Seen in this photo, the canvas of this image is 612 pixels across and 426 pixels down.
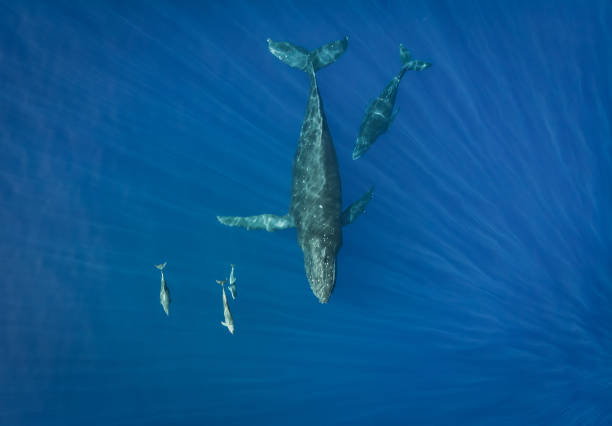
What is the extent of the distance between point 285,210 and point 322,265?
3242 millimetres

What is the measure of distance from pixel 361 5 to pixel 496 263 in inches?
219

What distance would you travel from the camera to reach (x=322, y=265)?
532cm

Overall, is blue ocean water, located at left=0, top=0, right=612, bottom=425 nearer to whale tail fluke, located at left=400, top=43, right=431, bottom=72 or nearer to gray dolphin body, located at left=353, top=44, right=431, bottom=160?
whale tail fluke, located at left=400, top=43, right=431, bottom=72

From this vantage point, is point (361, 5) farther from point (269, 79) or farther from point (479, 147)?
point (479, 147)

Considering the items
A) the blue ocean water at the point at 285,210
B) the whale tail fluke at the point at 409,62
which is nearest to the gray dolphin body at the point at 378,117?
the whale tail fluke at the point at 409,62

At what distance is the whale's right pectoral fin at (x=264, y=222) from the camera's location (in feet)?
19.6

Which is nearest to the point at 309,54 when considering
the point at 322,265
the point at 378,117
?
the point at 378,117

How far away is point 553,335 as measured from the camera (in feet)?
28.8

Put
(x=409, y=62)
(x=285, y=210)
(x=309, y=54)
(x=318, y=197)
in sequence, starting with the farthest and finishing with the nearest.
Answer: (x=285, y=210)
(x=409, y=62)
(x=309, y=54)
(x=318, y=197)

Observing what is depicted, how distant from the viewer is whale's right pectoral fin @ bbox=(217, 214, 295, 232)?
235 inches

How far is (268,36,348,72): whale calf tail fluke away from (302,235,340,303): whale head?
7.99ft

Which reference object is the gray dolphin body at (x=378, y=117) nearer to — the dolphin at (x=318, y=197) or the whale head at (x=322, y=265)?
the dolphin at (x=318, y=197)

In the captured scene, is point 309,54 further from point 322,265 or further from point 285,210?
point 285,210

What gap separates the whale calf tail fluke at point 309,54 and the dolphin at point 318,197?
14 millimetres
